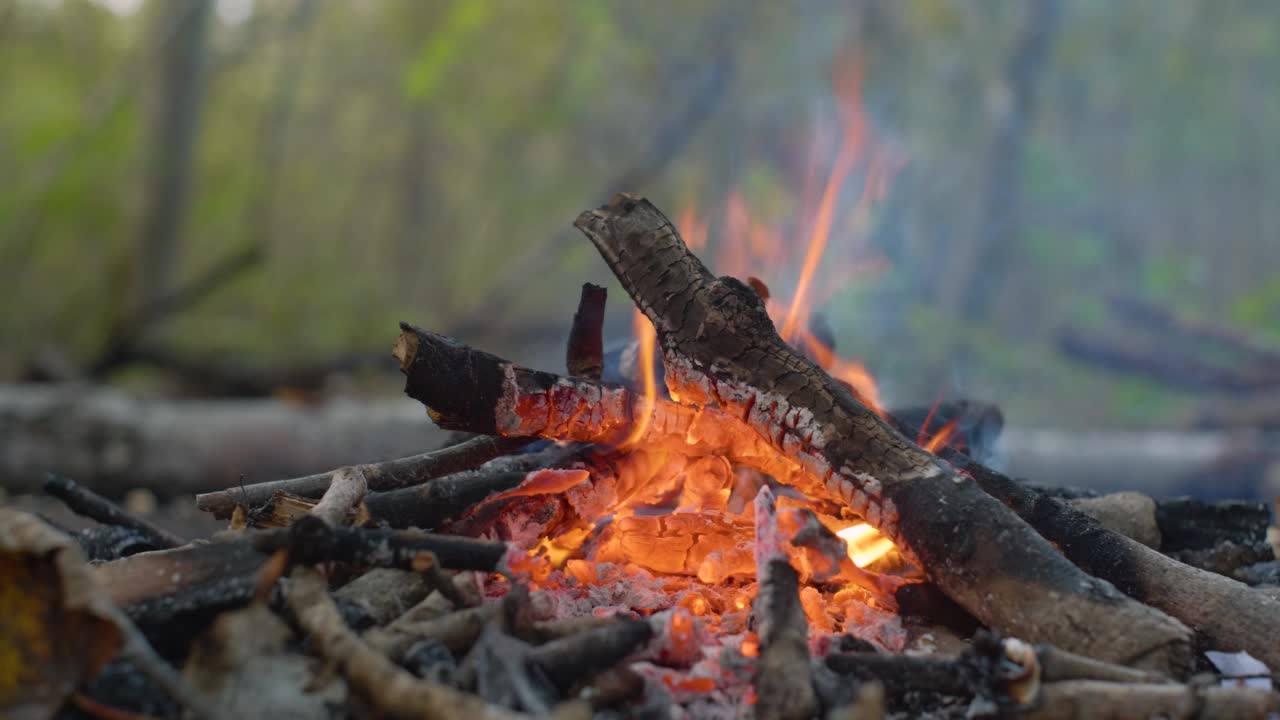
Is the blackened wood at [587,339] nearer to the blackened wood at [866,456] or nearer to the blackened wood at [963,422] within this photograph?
the blackened wood at [866,456]

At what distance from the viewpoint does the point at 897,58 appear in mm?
16609

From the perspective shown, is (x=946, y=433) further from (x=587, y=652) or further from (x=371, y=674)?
(x=371, y=674)

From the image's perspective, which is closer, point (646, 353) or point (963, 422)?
point (646, 353)

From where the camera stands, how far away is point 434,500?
2076 millimetres

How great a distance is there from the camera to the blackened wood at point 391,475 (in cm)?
225

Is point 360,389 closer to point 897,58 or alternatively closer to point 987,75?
point 897,58

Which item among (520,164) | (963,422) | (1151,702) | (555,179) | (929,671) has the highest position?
(520,164)

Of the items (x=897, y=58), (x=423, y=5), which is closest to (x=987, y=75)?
(x=897, y=58)

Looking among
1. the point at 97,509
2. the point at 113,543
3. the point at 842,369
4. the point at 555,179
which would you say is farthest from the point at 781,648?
the point at 555,179

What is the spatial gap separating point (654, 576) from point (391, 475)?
2.49 feet

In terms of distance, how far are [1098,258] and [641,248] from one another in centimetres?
2530

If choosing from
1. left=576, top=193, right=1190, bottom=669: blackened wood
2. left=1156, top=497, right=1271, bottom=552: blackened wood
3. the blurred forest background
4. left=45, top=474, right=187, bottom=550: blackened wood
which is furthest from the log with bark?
the blurred forest background

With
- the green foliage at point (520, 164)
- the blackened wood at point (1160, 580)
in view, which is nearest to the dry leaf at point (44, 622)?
the blackened wood at point (1160, 580)

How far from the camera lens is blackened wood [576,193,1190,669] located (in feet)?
5.68
